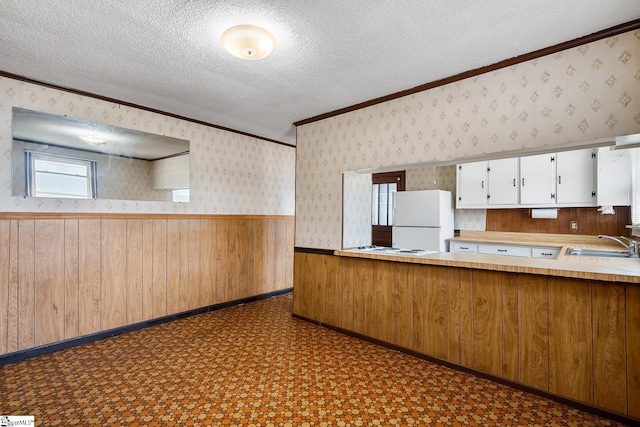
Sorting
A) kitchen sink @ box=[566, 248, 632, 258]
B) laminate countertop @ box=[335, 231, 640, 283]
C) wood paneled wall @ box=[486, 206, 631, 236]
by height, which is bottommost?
kitchen sink @ box=[566, 248, 632, 258]

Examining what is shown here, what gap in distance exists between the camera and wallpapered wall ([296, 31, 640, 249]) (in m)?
2.07

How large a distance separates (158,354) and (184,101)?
2587 millimetres

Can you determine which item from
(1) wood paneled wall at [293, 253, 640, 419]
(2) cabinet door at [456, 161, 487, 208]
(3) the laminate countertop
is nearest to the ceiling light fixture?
(3) the laminate countertop

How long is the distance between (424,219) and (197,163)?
3.47m

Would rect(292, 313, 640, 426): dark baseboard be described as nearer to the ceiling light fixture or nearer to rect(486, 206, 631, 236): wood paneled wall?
rect(486, 206, 631, 236): wood paneled wall

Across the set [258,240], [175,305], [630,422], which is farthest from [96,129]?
[630,422]

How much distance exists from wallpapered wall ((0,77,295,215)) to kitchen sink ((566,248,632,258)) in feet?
12.8

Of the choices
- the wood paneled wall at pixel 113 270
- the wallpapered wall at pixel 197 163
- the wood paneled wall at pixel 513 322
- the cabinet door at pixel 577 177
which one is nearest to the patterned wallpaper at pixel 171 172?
the wallpapered wall at pixel 197 163

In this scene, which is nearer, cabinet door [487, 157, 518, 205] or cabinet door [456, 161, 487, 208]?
cabinet door [487, 157, 518, 205]

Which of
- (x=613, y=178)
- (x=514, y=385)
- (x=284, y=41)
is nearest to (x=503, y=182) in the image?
(x=613, y=178)

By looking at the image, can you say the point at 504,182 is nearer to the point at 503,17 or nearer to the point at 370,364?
the point at 503,17

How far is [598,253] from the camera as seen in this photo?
11.4 feet

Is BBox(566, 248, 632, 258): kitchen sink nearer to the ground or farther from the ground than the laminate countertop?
nearer to the ground

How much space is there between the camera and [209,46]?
89.6 inches
